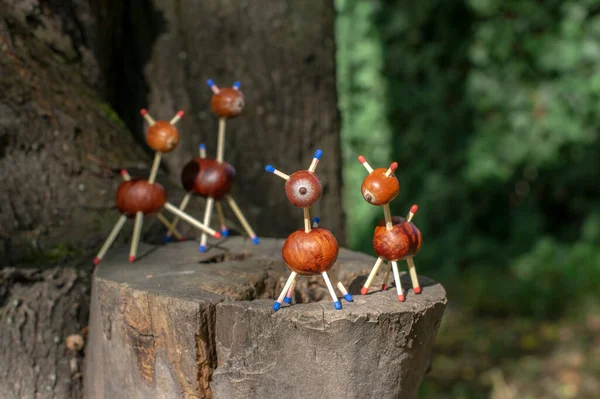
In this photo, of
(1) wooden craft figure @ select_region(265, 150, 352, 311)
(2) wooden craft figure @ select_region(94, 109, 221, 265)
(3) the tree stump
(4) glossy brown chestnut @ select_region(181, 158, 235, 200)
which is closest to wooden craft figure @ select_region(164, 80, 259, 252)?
(4) glossy brown chestnut @ select_region(181, 158, 235, 200)

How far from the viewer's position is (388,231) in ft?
5.54

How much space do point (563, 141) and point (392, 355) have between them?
10.7 feet

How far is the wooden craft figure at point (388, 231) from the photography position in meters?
1.59

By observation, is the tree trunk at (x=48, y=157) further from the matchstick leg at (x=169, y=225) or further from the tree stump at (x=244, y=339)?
the tree stump at (x=244, y=339)

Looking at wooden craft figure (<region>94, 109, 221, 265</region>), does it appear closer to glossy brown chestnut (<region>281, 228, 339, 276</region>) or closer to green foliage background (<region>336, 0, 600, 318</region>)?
glossy brown chestnut (<region>281, 228, 339, 276</region>)

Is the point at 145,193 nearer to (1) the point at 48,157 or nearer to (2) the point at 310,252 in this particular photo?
(1) the point at 48,157

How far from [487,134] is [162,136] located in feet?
10.2

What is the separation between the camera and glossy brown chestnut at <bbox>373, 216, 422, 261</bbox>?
1670 mm

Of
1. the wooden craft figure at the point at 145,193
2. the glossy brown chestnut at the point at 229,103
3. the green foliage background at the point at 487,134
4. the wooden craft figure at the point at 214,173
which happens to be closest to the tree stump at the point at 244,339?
the wooden craft figure at the point at 145,193

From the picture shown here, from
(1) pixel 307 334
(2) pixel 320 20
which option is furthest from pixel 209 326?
(2) pixel 320 20

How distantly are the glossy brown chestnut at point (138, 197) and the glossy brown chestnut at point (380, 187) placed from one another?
26.9 inches

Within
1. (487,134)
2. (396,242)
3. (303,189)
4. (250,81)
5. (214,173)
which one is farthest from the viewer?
(487,134)

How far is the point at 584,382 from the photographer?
11.7 feet

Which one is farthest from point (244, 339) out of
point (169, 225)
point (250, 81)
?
point (250, 81)
